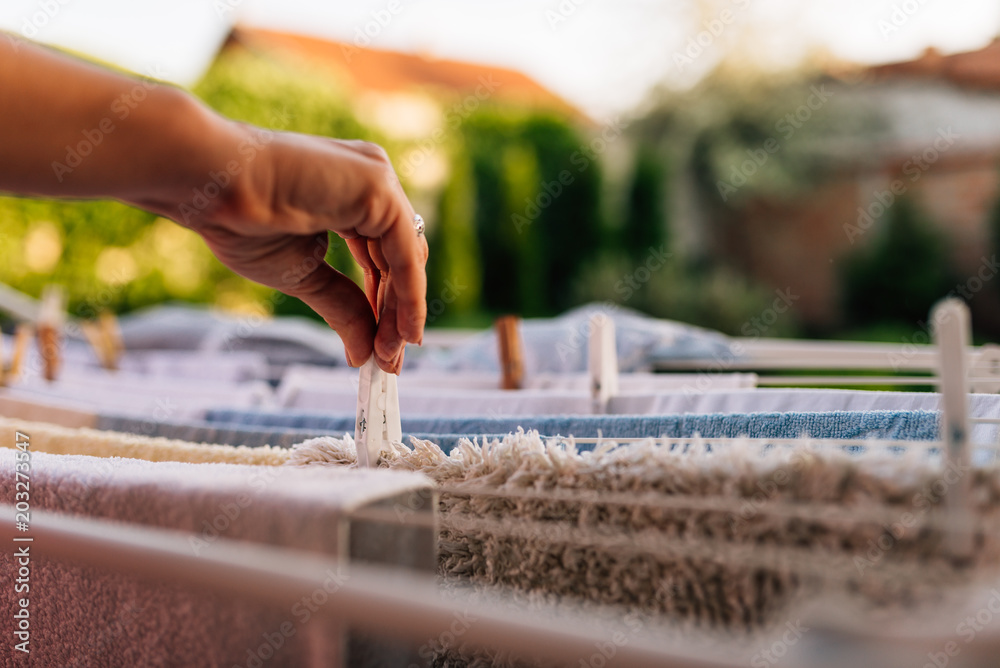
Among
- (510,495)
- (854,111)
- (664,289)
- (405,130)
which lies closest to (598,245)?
(664,289)

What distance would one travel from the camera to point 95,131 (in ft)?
1.15

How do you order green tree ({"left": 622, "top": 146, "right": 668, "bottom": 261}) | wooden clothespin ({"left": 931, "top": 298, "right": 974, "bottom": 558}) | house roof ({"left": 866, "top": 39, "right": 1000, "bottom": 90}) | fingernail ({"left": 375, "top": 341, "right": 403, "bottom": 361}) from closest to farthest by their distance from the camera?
wooden clothespin ({"left": 931, "top": 298, "right": 974, "bottom": 558}) < fingernail ({"left": 375, "top": 341, "right": 403, "bottom": 361}) < house roof ({"left": 866, "top": 39, "right": 1000, "bottom": 90}) < green tree ({"left": 622, "top": 146, "right": 668, "bottom": 261})

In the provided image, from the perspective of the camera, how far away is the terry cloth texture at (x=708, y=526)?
13.8 inches

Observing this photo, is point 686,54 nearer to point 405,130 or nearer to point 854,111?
point 854,111

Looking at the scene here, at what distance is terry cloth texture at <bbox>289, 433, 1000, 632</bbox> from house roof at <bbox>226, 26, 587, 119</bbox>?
8762 millimetres

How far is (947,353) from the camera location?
13.9 inches

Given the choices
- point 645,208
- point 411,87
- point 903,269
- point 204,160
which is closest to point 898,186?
point 903,269

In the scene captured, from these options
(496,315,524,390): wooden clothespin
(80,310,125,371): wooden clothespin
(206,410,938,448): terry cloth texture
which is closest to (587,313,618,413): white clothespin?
(206,410,938,448): terry cloth texture

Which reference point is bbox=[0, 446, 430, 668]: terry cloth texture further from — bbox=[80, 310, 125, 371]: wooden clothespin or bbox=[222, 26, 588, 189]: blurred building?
bbox=[222, 26, 588, 189]: blurred building

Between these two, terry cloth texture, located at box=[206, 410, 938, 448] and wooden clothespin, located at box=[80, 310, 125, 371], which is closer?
terry cloth texture, located at box=[206, 410, 938, 448]

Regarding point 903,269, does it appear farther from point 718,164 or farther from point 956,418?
point 956,418

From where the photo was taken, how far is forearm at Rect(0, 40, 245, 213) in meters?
0.34

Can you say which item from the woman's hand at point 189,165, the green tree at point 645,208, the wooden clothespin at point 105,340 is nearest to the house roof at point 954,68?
the green tree at point 645,208

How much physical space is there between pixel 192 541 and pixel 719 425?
17.6 inches
